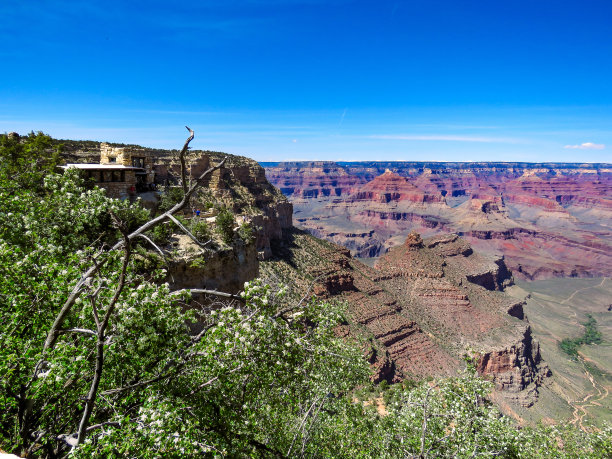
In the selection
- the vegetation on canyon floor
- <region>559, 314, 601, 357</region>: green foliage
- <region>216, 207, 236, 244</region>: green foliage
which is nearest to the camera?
the vegetation on canyon floor

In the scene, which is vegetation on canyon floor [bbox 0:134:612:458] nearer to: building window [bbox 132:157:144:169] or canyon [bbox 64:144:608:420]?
building window [bbox 132:157:144:169]

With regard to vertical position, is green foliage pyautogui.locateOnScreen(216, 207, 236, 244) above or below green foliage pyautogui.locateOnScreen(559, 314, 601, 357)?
above

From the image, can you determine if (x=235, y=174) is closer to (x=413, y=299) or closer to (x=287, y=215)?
(x=287, y=215)

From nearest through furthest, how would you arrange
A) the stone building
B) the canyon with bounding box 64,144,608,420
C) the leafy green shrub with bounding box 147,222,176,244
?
the leafy green shrub with bounding box 147,222,176,244 < the stone building < the canyon with bounding box 64,144,608,420

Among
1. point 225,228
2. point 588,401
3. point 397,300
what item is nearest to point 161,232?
point 225,228

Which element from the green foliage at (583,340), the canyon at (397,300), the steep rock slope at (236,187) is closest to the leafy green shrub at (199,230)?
the canyon at (397,300)

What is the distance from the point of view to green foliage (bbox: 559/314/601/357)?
9915cm

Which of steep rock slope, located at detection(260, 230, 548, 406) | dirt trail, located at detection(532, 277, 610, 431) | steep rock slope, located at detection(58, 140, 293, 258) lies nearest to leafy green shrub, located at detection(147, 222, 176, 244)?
steep rock slope, located at detection(260, 230, 548, 406)

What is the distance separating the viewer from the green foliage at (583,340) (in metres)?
99.2

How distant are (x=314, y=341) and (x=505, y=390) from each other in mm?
76290

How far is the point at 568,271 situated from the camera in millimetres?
189875

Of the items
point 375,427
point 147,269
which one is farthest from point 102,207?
point 375,427

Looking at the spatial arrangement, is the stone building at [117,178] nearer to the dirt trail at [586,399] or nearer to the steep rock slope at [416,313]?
the steep rock slope at [416,313]

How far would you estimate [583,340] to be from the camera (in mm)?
107875
